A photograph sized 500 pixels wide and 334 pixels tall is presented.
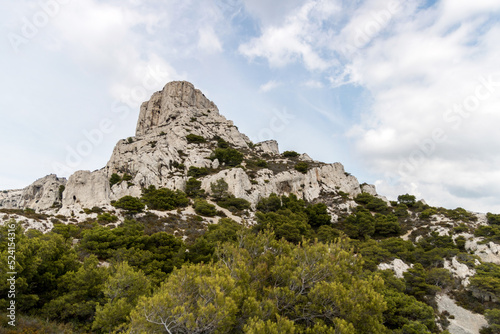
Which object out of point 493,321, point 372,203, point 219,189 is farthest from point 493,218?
point 219,189

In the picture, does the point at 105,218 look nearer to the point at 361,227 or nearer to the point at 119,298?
the point at 119,298

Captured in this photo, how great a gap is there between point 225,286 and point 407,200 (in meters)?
60.8

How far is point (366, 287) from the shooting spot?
8.54m

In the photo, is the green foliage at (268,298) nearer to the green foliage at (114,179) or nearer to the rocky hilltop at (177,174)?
the rocky hilltop at (177,174)

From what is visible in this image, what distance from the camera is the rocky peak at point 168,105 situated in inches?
3263

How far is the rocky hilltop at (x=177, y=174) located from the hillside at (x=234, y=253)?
37cm

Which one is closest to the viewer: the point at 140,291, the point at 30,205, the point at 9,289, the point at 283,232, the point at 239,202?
the point at 9,289

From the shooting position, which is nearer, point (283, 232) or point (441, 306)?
point (441, 306)

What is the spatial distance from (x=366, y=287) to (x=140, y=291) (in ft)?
34.8

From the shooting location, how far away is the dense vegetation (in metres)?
7.05

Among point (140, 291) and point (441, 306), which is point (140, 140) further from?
point (441, 306)

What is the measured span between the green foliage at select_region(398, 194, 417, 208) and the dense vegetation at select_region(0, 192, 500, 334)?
28.8 metres

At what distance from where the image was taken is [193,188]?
1853 inches

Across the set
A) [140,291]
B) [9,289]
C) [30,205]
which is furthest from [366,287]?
[30,205]
